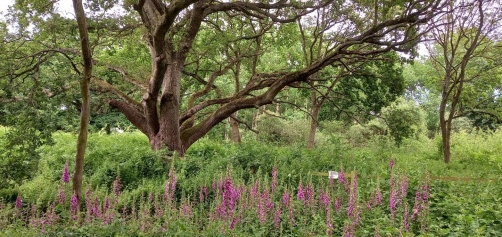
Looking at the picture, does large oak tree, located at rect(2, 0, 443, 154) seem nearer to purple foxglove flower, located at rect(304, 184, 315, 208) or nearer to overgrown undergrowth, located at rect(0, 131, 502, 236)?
overgrown undergrowth, located at rect(0, 131, 502, 236)

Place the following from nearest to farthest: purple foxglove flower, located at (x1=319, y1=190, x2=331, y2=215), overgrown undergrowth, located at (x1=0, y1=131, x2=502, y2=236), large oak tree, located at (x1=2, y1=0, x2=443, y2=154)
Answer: overgrown undergrowth, located at (x1=0, y1=131, x2=502, y2=236), purple foxglove flower, located at (x1=319, y1=190, x2=331, y2=215), large oak tree, located at (x1=2, y1=0, x2=443, y2=154)

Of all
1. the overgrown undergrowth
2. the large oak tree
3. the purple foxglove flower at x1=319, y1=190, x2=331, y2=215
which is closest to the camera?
the overgrown undergrowth

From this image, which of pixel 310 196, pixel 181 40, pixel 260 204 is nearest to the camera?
pixel 260 204

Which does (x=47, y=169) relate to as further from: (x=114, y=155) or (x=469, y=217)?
(x=469, y=217)

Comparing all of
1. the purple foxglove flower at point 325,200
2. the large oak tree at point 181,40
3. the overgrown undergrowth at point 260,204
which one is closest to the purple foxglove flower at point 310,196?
the overgrown undergrowth at point 260,204

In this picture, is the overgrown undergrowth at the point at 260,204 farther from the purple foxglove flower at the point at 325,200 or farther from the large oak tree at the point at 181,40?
the large oak tree at the point at 181,40

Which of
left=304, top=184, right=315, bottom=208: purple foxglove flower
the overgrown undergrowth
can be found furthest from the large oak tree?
left=304, top=184, right=315, bottom=208: purple foxglove flower

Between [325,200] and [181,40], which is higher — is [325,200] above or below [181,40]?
below

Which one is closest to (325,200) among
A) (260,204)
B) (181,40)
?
(260,204)

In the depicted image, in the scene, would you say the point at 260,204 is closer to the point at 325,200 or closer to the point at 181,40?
the point at 325,200

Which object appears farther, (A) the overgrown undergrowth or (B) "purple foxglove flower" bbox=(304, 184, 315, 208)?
(B) "purple foxglove flower" bbox=(304, 184, 315, 208)

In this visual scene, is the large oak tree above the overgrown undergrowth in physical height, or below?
above

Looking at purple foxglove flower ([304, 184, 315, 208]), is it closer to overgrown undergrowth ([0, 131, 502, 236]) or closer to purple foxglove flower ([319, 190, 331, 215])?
overgrown undergrowth ([0, 131, 502, 236])

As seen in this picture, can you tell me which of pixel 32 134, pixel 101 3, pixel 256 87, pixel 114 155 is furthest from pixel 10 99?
pixel 256 87
